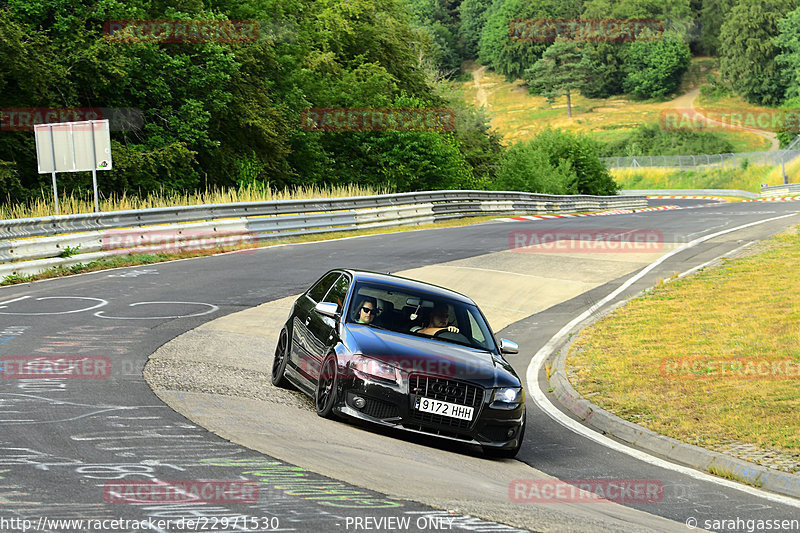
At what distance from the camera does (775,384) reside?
1087cm

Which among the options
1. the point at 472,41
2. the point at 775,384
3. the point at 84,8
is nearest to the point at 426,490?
the point at 775,384

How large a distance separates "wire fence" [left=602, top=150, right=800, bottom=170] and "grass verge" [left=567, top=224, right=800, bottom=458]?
60.5 metres

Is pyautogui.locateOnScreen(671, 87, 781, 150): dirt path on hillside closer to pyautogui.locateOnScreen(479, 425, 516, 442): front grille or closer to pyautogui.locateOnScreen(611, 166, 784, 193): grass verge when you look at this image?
pyautogui.locateOnScreen(611, 166, 784, 193): grass verge

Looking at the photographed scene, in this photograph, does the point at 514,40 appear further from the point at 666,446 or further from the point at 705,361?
the point at 666,446

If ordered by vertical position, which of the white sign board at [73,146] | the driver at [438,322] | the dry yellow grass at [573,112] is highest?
the dry yellow grass at [573,112]

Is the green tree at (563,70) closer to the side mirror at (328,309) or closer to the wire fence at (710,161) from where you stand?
the wire fence at (710,161)

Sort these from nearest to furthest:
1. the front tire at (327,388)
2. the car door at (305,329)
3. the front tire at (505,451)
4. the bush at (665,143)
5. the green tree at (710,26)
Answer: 1. the front tire at (505,451)
2. the front tire at (327,388)
3. the car door at (305,329)
4. the bush at (665,143)
5. the green tree at (710,26)

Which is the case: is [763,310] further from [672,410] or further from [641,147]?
[641,147]

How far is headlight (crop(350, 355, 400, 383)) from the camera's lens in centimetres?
848

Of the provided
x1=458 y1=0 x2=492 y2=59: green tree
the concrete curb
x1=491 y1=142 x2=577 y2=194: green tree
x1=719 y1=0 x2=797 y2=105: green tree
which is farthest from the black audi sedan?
x1=458 y1=0 x2=492 y2=59: green tree

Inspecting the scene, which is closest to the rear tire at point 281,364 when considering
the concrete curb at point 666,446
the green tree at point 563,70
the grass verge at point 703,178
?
the concrete curb at point 666,446

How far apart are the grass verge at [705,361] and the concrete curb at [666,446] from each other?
163 mm

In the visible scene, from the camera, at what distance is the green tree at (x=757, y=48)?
135000 mm

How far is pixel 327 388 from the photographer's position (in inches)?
350
